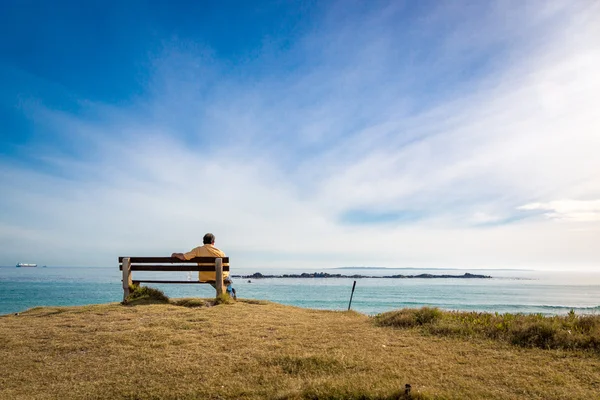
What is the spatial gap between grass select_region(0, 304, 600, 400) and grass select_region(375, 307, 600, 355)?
9 centimetres

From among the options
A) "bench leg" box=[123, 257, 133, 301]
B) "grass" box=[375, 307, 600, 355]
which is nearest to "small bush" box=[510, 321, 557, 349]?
"grass" box=[375, 307, 600, 355]

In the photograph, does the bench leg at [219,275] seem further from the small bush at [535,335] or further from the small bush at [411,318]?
the small bush at [535,335]

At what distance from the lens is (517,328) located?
290 inches

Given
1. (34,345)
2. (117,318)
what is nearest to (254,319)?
(117,318)

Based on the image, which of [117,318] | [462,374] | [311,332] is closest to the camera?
[462,374]

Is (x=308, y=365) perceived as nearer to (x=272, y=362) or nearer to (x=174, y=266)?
(x=272, y=362)

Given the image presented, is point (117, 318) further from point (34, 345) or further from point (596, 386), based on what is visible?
point (596, 386)

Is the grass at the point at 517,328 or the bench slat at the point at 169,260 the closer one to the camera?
the grass at the point at 517,328

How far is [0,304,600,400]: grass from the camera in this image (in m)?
4.66

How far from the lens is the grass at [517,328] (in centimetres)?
678

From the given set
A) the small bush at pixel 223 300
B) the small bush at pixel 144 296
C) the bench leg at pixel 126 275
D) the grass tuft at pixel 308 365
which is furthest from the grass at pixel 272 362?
the bench leg at pixel 126 275

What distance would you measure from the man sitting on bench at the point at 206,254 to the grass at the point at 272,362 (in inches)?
112

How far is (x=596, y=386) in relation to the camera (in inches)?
187

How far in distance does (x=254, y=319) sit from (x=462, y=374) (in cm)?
579
